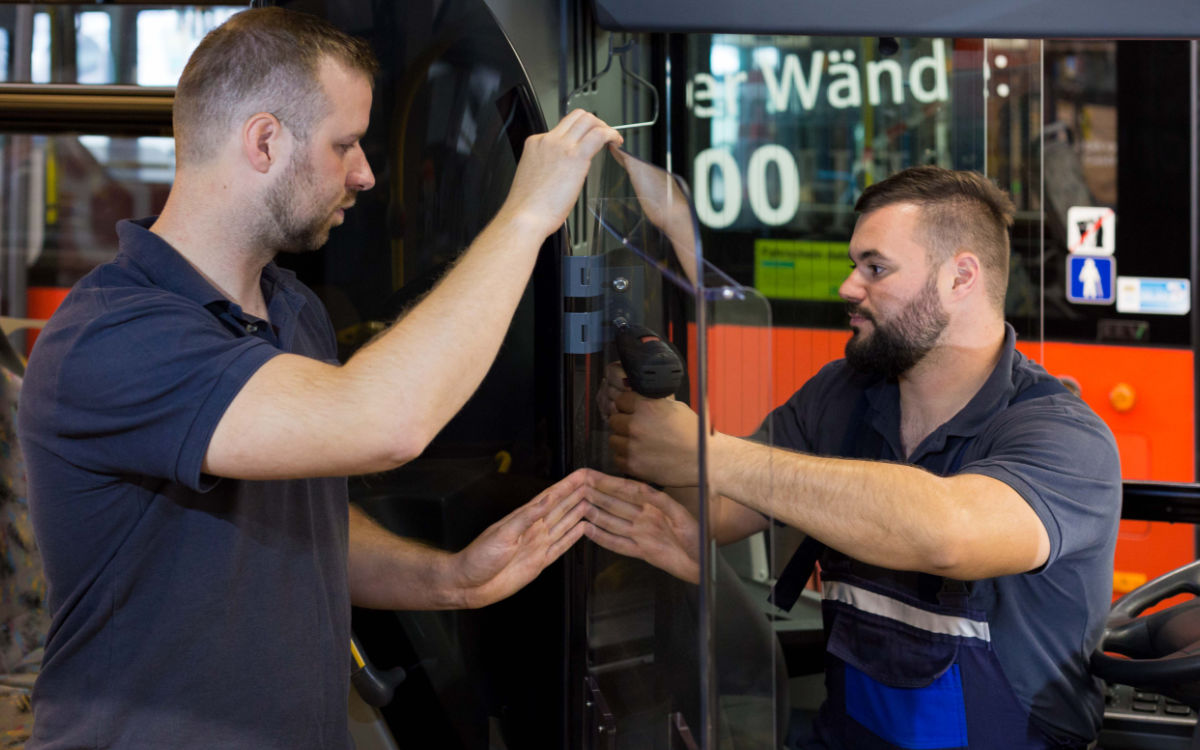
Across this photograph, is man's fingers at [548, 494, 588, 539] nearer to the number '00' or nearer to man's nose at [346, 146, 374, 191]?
man's nose at [346, 146, 374, 191]

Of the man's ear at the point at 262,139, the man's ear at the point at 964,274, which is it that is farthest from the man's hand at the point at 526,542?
the man's ear at the point at 964,274

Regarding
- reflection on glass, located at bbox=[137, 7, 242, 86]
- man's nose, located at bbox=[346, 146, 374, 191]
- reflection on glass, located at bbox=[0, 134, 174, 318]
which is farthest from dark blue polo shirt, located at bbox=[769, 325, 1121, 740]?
reflection on glass, located at bbox=[0, 134, 174, 318]

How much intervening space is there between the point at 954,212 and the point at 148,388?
122 centimetres

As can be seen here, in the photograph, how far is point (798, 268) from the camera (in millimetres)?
2561

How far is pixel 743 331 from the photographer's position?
0.90 meters

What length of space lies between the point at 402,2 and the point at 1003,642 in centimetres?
120

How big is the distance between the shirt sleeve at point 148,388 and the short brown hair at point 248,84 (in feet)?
0.71

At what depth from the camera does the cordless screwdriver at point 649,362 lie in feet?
3.56

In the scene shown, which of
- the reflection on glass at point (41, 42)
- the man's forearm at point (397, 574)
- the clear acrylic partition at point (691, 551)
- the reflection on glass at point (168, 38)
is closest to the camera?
the clear acrylic partition at point (691, 551)

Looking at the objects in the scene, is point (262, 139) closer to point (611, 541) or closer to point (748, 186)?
point (611, 541)

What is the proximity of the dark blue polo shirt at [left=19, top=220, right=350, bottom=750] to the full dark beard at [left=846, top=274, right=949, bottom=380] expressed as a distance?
90 cm

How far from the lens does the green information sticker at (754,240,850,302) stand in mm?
2531

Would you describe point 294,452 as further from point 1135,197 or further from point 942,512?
point 1135,197

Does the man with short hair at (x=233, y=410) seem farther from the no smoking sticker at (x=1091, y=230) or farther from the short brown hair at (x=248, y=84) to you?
the no smoking sticker at (x=1091, y=230)
